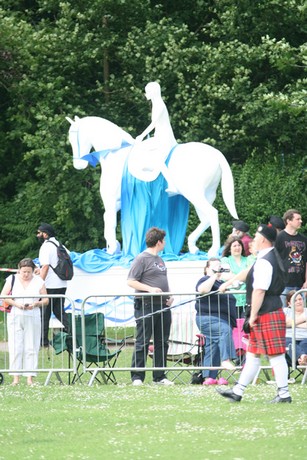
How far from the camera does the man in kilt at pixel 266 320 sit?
11.6m

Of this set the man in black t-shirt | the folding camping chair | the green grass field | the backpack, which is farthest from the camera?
the backpack

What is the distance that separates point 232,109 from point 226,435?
20106mm

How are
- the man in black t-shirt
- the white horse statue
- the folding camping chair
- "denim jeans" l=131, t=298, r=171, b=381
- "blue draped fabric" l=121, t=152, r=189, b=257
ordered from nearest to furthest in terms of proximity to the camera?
"denim jeans" l=131, t=298, r=171, b=381, the folding camping chair, the man in black t-shirt, the white horse statue, "blue draped fabric" l=121, t=152, r=189, b=257

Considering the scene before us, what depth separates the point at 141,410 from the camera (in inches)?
444

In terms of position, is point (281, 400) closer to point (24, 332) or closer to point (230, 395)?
point (230, 395)

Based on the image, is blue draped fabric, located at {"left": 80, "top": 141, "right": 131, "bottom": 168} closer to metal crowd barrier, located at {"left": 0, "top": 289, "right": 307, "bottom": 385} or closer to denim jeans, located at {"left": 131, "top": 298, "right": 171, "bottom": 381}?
metal crowd barrier, located at {"left": 0, "top": 289, "right": 307, "bottom": 385}

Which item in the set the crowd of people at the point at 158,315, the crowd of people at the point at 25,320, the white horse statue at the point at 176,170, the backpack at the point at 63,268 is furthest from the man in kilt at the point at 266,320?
the white horse statue at the point at 176,170

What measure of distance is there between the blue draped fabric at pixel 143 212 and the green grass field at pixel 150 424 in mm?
9353

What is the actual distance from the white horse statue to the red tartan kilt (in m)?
10.1

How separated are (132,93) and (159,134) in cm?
673

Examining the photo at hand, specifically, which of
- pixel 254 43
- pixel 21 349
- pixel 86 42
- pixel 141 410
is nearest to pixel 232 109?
pixel 254 43

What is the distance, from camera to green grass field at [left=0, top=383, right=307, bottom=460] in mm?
8961

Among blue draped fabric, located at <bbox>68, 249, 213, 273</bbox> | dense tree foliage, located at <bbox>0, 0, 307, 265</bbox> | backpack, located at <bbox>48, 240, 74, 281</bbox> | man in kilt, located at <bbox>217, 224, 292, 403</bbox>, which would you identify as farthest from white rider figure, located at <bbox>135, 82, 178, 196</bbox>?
man in kilt, located at <bbox>217, 224, 292, 403</bbox>

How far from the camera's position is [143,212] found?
74.3 feet
